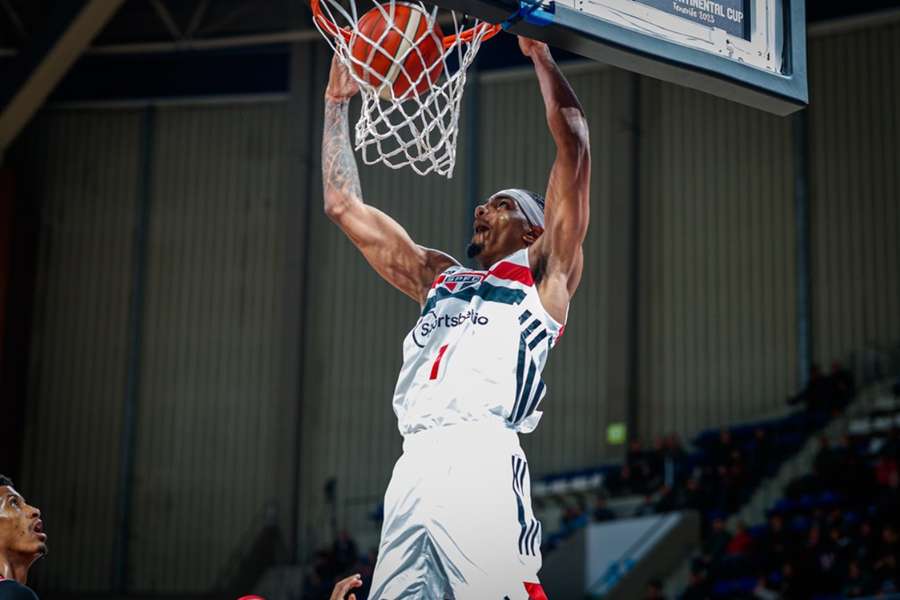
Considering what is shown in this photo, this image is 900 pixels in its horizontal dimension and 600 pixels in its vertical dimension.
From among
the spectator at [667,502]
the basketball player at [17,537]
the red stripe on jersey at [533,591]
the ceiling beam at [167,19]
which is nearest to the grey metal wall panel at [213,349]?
the ceiling beam at [167,19]

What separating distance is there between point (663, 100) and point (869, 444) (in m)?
6.98

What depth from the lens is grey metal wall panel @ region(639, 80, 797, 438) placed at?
61.4ft

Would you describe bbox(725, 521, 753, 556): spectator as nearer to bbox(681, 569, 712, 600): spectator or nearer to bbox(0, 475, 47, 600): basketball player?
bbox(681, 569, 712, 600): spectator

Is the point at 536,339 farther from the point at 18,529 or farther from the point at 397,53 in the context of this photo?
the point at 18,529

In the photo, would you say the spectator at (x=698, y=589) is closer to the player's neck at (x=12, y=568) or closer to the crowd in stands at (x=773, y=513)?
the crowd in stands at (x=773, y=513)

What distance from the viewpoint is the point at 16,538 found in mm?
4109

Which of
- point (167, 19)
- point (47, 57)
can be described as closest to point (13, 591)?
point (47, 57)

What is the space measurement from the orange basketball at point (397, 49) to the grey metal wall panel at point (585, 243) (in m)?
14.7

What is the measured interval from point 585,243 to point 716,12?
15.3 metres

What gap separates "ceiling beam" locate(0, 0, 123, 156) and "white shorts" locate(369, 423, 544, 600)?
1406 centimetres

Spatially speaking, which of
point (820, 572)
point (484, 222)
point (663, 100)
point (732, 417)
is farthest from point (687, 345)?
point (484, 222)

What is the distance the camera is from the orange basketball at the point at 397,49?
4.29m

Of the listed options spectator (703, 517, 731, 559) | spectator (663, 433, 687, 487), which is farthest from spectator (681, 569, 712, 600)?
spectator (663, 433, 687, 487)

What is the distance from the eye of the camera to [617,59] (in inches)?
155
